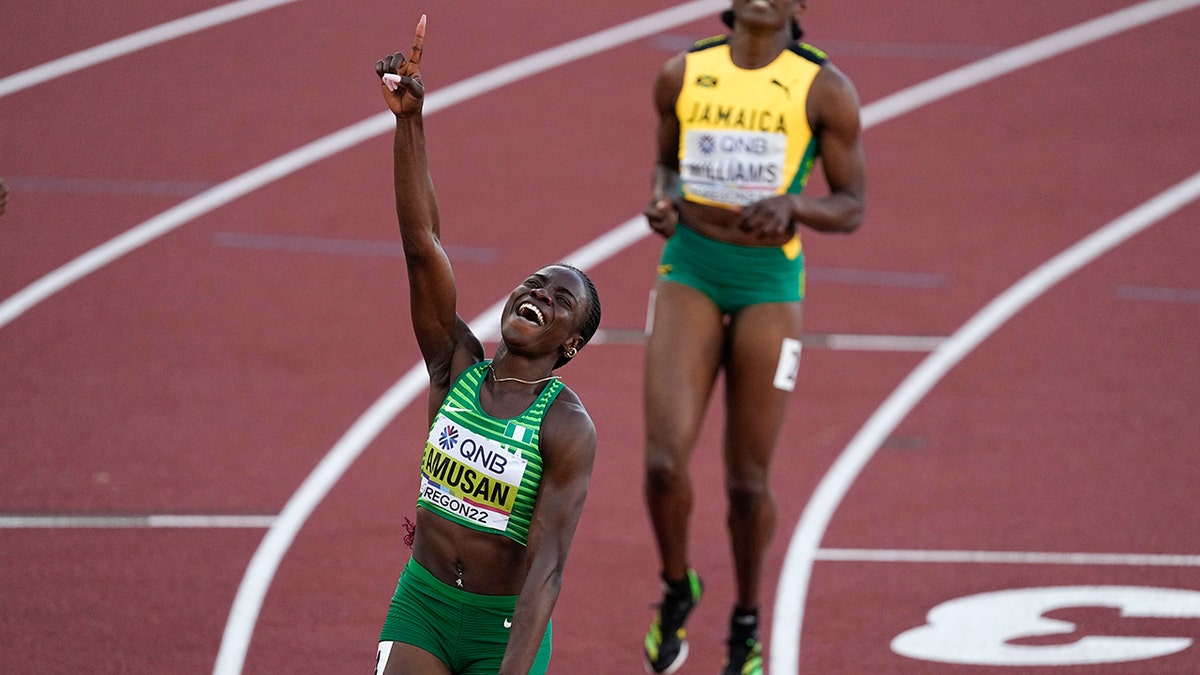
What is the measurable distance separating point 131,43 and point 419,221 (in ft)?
26.5

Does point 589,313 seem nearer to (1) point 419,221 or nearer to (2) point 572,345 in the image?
(2) point 572,345

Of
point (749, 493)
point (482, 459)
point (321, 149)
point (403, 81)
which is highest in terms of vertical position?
point (321, 149)

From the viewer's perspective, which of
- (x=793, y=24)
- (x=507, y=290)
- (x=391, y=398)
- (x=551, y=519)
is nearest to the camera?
(x=551, y=519)

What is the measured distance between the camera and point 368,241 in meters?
9.33

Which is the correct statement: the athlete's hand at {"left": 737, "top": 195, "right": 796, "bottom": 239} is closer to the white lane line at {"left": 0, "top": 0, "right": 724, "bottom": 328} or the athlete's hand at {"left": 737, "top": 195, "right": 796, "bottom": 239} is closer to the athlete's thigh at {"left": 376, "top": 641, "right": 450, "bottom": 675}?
the athlete's thigh at {"left": 376, "top": 641, "right": 450, "bottom": 675}

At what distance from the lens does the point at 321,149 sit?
10305mm

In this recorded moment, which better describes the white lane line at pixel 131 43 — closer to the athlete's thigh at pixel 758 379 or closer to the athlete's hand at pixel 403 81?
the athlete's thigh at pixel 758 379

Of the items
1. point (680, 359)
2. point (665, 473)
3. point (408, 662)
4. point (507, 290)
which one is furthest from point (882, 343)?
point (408, 662)

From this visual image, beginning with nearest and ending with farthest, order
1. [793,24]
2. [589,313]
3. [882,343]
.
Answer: [589,313] → [793,24] → [882,343]

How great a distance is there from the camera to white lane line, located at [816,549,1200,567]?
6.32 metres

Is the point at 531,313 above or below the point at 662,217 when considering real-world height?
below

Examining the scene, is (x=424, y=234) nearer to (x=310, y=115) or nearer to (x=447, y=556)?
(x=447, y=556)

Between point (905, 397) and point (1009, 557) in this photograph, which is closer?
point (1009, 557)

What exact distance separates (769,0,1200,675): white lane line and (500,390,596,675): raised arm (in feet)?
6.58
